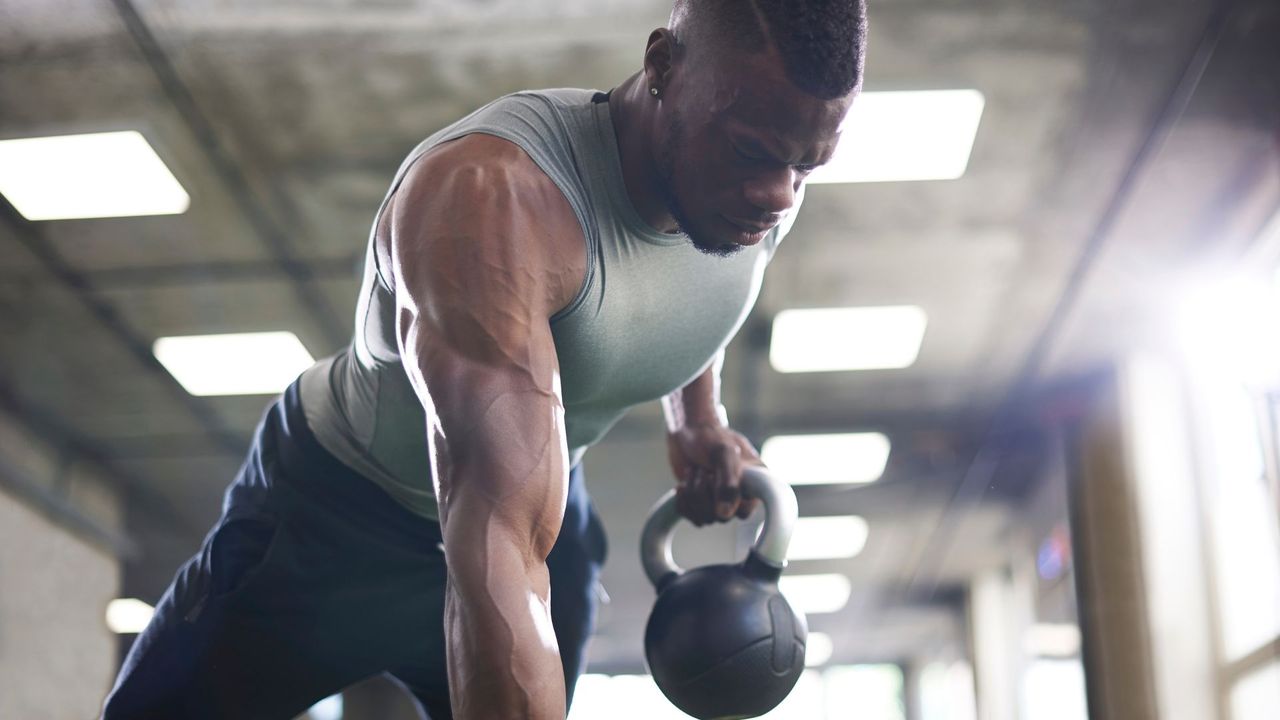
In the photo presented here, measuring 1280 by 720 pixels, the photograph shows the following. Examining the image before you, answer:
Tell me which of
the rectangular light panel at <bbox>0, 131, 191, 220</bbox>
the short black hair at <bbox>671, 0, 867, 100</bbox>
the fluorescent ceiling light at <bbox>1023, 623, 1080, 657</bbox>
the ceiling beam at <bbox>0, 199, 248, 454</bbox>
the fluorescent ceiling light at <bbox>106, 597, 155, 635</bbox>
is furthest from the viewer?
the fluorescent ceiling light at <bbox>106, 597, 155, 635</bbox>

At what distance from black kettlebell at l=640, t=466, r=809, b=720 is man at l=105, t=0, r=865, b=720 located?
0.28 ft

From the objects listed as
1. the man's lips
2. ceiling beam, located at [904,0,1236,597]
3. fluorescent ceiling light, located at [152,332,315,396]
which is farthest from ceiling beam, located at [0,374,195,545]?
the man's lips

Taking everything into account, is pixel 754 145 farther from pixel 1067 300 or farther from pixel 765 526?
pixel 1067 300

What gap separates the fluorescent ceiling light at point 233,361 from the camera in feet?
15.2

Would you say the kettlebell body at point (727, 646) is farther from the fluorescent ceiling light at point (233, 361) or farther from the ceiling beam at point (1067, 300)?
the fluorescent ceiling light at point (233, 361)

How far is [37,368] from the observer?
4.89 m

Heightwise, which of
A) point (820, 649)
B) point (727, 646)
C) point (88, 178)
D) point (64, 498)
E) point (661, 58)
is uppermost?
point (820, 649)

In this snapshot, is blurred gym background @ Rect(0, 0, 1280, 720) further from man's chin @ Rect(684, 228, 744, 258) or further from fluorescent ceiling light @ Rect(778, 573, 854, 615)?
man's chin @ Rect(684, 228, 744, 258)

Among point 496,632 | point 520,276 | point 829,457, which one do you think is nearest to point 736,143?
point 520,276

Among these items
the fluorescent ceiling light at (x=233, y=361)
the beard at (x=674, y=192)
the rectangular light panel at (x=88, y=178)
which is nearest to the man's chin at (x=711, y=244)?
the beard at (x=674, y=192)

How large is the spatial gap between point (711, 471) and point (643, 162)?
18.0 inches

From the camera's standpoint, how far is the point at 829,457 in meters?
5.84

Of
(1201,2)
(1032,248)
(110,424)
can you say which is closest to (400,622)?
(1201,2)

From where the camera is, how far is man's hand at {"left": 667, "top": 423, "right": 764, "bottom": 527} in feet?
4.58
